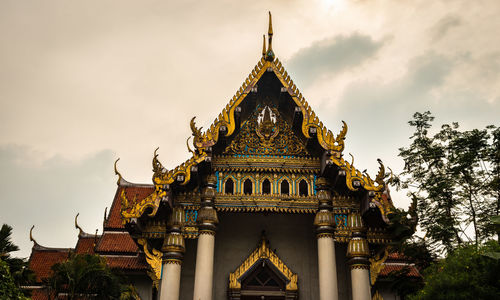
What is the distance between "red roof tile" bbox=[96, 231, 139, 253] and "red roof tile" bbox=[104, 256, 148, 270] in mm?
285

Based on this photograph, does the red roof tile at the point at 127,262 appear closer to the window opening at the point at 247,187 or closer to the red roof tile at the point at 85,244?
the red roof tile at the point at 85,244

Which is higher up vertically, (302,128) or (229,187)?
(302,128)

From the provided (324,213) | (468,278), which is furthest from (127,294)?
(468,278)

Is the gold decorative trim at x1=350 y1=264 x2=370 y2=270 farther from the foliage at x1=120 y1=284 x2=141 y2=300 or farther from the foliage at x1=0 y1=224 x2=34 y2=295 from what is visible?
the foliage at x1=0 y1=224 x2=34 y2=295

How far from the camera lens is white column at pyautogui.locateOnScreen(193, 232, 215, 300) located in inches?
497

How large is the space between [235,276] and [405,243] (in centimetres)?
507

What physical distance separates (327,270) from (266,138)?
4.24m

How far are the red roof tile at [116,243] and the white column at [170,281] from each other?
6710mm

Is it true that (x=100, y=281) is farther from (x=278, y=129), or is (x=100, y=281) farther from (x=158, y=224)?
(x=278, y=129)

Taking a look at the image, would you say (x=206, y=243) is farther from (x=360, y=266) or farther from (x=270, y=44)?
(x=270, y=44)

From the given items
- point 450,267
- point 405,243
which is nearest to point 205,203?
point 405,243

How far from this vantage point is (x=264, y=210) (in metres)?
13.7

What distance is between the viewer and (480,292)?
29.1ft

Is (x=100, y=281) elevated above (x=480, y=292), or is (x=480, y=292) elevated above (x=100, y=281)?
(x=100, y=281)
